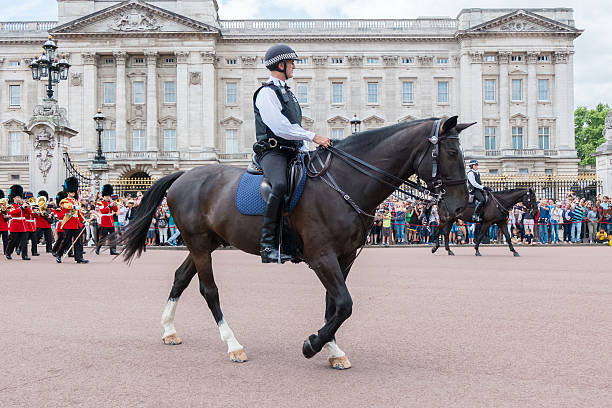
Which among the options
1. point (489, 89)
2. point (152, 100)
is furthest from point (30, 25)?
point (489, 89)

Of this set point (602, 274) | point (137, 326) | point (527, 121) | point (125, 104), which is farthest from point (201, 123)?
point (137, 326)

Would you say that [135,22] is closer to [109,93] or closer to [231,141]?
[109,93]

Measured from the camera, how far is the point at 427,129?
17.7 feet

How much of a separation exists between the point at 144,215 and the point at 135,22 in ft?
175

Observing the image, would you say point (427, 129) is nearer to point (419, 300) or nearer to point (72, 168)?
point (419, 300)

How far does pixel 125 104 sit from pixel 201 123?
7209 mm

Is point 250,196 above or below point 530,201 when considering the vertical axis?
above

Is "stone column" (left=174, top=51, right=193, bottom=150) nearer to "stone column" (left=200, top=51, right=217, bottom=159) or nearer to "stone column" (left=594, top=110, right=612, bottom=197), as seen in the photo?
"stone column" (left=200, top=51, right=217, bottom=159)

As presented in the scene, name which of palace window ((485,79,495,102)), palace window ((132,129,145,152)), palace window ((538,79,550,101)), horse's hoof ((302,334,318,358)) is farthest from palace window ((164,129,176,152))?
horse's hoof ((302,334,318,358))

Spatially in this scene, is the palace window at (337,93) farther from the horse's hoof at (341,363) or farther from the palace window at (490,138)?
the horse's hoof at (341,363)

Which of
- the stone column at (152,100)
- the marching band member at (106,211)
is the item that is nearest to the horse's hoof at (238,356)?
the marching band member at (106,211)

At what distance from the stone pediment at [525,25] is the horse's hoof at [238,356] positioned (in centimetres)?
5524

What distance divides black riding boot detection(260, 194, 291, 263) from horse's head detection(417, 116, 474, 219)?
51.8 inches

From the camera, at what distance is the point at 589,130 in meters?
77.9
